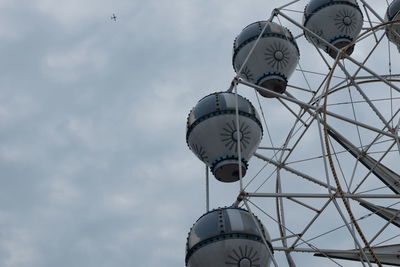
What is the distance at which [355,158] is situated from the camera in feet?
51.5

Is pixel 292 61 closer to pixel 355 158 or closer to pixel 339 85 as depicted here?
pixel 339 85

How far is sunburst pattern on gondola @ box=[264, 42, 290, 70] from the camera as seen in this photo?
623 inches

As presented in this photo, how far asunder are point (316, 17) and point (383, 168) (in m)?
5.31

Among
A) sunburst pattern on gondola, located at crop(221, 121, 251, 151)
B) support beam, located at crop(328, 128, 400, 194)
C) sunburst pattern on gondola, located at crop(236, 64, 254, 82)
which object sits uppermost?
sunburst pattern on gondola, located at crop(236, 64, 254, 82)

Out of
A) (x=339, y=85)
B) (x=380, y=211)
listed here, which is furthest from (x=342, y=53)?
(x=380, y=211)

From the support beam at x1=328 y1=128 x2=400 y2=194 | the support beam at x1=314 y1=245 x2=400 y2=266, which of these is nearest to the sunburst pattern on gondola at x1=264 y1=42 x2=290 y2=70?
the support beam at x1=328 y1=128 x2=400 y2=194

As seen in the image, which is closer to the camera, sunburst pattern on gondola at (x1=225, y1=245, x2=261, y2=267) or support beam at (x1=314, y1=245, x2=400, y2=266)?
sunburst pattern on gondola at (x1=225, y1=245, x2=261, y2=267)

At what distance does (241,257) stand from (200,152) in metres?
3.28

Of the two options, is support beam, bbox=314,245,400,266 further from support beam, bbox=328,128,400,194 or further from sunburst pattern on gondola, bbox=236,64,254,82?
sunburst pattern on gondola, bbox=236,64,254,82

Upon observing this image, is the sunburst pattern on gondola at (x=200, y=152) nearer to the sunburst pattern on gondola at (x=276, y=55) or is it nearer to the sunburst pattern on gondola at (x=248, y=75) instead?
the sunburst pattern on gondola at (x=248, y=75)

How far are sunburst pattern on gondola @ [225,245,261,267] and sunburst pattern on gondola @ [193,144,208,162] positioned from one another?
10.0 feet

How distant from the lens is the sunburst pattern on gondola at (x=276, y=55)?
15832 mm

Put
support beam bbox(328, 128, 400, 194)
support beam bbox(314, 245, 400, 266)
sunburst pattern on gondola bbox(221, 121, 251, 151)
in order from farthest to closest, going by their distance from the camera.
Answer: support beam bbox(328, 128, 400, 194)
sunburst pattern on gondola bbox(221, 121, 251, 151)
support beam bbox(314, 245, 400, 266)

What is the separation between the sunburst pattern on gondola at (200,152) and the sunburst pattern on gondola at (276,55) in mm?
3778
